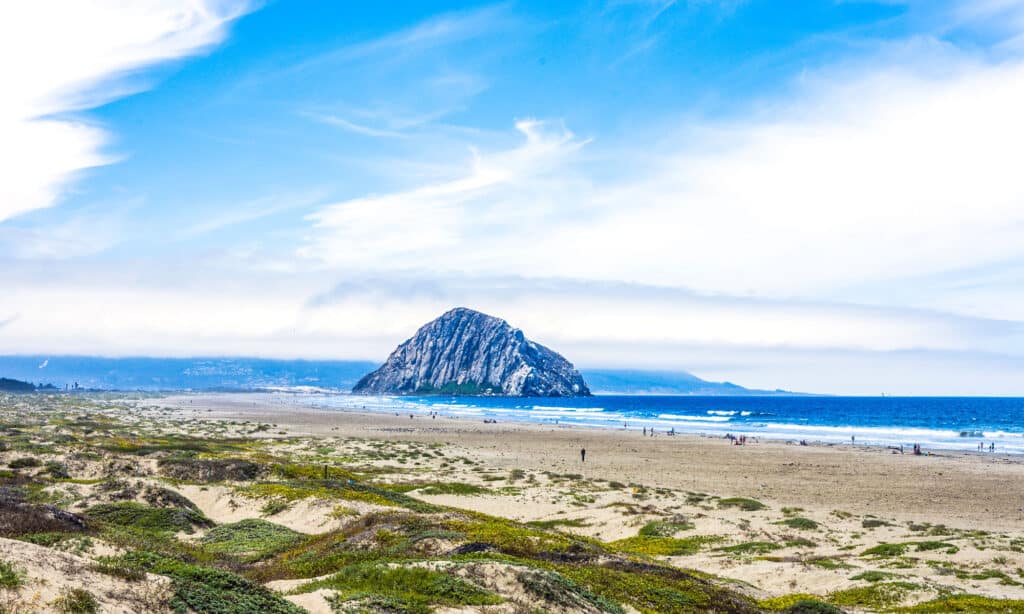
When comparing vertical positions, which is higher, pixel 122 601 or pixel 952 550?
pixel 122 601

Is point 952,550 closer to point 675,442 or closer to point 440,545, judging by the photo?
point 440,545

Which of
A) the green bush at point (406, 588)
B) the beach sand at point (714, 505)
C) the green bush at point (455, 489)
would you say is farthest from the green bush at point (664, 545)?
the green bush at point (406, 588)

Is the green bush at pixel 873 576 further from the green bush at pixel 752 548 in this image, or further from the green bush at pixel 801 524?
the green bush at pixel 801 524

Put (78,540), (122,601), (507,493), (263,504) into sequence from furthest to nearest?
(507,493), (263,504), (78,540), (122,601)

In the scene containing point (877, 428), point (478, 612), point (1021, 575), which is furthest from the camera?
point (877, 428)

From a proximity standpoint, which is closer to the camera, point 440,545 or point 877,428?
point 440,545

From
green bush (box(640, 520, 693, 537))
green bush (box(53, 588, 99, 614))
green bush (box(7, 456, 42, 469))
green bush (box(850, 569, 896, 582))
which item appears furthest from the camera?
green bush (box(7, 456, 42, 469))

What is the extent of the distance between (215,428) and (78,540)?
68612 millimetres

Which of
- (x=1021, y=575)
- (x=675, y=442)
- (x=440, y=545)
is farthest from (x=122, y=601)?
(x=675, y=442)

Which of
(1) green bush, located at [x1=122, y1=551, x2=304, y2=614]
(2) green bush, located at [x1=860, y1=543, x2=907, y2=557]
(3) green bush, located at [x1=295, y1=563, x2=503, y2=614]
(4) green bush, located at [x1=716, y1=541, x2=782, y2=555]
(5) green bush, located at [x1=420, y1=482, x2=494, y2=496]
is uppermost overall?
(1) green bush, located at [x1=122, y1=551, x2=304, y2=614]

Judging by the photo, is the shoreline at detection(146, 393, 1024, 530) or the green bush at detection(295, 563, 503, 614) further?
the shoreline at detection(146, 393, 1024, 530)

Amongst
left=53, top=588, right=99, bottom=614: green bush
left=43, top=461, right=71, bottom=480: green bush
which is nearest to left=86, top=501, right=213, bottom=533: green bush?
left=43, top=461, right=71, bottom=480: green bush

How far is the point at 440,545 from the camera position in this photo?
51.7 ft

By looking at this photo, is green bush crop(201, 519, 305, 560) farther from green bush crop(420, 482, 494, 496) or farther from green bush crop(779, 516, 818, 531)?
green bush crop(779, 516, 818, 531)
